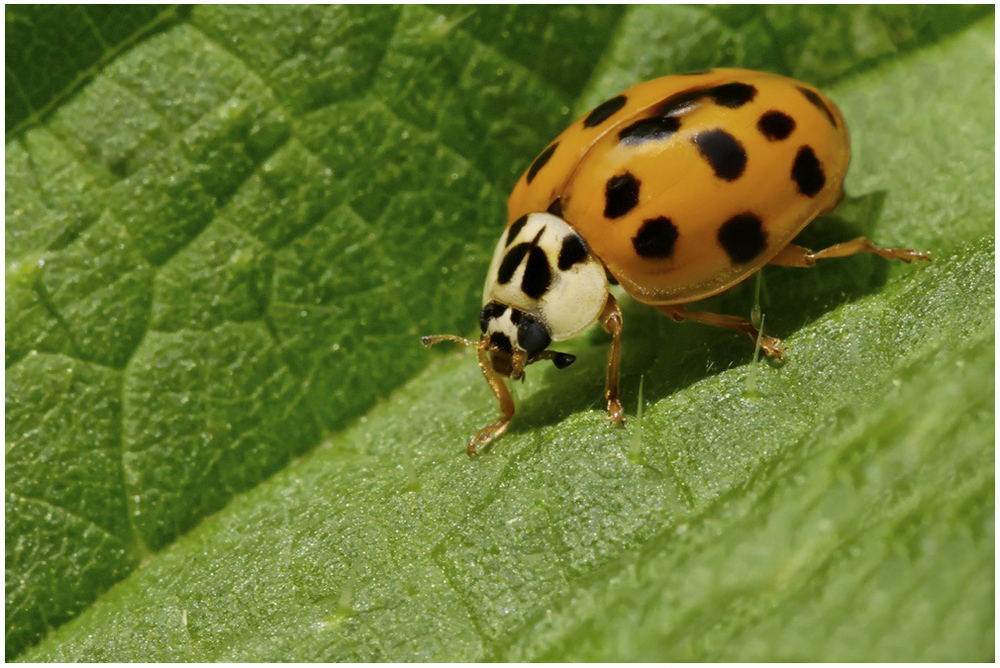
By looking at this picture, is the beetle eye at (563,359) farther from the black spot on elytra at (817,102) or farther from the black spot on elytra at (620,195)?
the black spot on elytra at (817,102)

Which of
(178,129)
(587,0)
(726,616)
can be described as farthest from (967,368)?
(178,129)

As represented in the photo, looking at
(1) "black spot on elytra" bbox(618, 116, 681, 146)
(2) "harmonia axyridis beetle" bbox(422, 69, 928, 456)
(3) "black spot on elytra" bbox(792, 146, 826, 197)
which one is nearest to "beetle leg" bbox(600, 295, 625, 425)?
(2) "harmonia axyridis beetle" bbox(422, 69, 928, 456)

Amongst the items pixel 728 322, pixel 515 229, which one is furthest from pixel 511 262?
pixel 728 322

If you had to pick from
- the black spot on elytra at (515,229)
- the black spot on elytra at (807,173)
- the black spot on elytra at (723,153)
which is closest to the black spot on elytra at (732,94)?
the black spot on elytra at (723,153)

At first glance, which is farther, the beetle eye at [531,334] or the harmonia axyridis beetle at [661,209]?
the beetle eye at [531,334]

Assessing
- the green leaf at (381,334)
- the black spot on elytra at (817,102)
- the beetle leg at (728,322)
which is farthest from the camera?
the black spot on elytra at (817,102)

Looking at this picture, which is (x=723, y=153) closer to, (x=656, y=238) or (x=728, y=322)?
(x=656, y=238)

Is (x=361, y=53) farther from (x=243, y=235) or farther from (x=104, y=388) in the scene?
(x=104, y=388)
